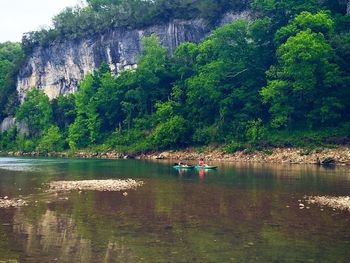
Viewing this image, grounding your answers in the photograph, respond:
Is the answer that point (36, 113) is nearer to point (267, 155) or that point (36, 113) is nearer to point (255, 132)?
point (255, 132)

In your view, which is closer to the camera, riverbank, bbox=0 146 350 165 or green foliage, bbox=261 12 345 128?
riverbank, bbox=0 146 350 165

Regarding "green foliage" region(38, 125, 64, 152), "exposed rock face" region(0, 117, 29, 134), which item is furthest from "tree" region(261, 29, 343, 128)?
"exposed rock face" region(0, 117, 29, 134)

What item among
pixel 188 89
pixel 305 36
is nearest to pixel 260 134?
pixel 305 36

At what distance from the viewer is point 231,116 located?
71.0m

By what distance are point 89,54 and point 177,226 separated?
103 metres

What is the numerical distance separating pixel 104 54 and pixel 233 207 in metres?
95.6

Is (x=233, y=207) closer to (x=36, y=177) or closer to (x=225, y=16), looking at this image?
(x=36, y=177)

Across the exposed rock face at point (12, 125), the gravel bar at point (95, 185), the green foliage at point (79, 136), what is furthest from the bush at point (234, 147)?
the exposed rock face at point (12, 125)

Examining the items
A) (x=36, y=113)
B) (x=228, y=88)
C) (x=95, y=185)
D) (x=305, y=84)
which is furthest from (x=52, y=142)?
(x=95, y=185)

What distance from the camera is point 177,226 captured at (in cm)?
1922

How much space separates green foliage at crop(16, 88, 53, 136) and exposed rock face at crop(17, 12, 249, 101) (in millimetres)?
8825

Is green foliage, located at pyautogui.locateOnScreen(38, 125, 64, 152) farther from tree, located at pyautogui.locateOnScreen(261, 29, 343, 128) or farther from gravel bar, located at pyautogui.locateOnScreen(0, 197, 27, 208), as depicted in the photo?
gravel bar, located at pyautogui.locateOnScreen(0, 197, 27, 208)

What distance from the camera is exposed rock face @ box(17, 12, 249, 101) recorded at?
4018 inches

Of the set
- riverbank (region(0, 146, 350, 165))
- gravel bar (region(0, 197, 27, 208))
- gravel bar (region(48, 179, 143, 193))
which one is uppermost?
riverbank (region(0, 146, 350, 165))
